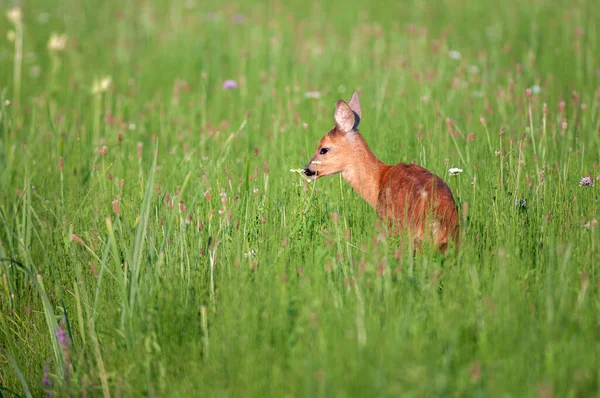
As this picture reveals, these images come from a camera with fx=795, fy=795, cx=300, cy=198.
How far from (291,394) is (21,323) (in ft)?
6.37

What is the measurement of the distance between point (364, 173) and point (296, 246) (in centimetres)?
109

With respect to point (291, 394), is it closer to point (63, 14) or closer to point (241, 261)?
point (241, 261)

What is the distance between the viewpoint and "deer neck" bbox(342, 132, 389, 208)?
15.7 ft

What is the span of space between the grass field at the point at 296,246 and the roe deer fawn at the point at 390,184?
119 millimetres

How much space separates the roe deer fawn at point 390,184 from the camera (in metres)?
3.94

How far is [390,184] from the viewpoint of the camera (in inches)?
177

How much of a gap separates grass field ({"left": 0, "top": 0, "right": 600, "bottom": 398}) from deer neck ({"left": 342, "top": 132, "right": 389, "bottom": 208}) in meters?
0.09

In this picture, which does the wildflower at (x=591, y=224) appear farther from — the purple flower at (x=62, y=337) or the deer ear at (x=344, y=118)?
the purple flower at (x=62, y=337)

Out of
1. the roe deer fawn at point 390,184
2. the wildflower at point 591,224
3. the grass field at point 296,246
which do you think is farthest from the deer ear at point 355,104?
the wildflower at point 591,224

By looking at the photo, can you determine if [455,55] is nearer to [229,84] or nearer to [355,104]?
[229,84]

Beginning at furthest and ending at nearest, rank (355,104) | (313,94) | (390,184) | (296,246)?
(313,94), (355,104), (390,184), (296,246)

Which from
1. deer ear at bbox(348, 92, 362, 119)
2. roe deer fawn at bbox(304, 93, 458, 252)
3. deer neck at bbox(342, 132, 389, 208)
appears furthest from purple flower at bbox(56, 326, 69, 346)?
deer ear at bbox(348, 92, 362, 119)

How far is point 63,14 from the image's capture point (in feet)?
36.1

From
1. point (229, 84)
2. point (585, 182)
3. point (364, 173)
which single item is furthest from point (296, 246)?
point (229, 84)
